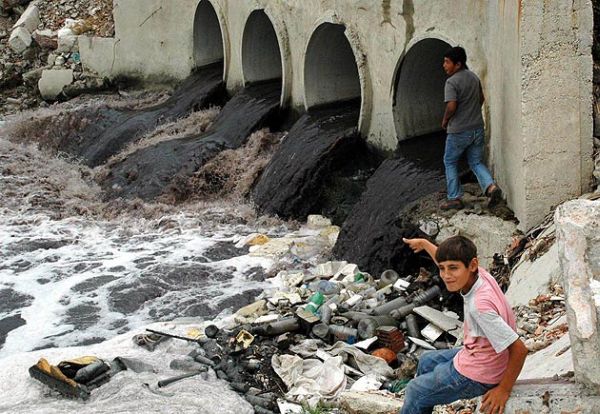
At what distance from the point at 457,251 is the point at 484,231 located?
3.90 metres

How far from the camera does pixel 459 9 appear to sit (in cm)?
894

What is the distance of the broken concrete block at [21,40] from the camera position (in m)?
19.1

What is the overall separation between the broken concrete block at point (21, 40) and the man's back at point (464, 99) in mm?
13922

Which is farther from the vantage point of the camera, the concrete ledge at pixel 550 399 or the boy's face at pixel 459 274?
the boy's face at pixel 459 274

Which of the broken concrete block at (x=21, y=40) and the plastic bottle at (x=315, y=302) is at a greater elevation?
the broken concrete block at (x=21, y=40)

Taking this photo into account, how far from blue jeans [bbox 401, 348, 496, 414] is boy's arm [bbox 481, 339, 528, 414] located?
8cm

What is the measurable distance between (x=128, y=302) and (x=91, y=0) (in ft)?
40.3

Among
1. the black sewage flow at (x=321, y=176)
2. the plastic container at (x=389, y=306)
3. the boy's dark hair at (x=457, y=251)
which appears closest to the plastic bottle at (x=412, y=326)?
the plastic container at (x=389, y=306)

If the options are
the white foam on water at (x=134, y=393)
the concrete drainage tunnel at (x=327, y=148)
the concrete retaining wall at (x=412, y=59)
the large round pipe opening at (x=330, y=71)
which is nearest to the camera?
the white foam on water at (x=134, y=393)

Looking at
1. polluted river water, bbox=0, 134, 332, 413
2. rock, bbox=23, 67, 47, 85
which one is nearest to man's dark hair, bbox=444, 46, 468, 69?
polluted river water, bbox=0, 134, 332, 413

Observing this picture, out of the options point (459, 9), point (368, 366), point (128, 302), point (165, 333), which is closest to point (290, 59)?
point (459, 9)

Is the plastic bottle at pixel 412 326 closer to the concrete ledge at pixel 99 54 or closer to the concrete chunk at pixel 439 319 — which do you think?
the concrete chunk at pixel 439 319

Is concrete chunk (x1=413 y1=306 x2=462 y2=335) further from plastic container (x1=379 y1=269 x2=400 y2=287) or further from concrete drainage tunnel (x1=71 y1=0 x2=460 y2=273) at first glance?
concrete drainage tunnel (x1=71 y1=0 x2=460 y2=273)

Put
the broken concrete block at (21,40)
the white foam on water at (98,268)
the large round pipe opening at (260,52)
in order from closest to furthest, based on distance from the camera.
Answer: the white foam on water at (98,268)
the large round pipe opening at (260,52)
the broken concrete block at (21,40)
